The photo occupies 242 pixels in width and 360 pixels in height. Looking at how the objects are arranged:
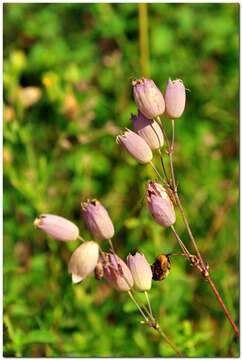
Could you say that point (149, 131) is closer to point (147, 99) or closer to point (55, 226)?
point (147, 99)

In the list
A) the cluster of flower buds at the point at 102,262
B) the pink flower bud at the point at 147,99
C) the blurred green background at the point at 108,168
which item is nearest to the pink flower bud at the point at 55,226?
the cluster of flower buds at the point at 102,262

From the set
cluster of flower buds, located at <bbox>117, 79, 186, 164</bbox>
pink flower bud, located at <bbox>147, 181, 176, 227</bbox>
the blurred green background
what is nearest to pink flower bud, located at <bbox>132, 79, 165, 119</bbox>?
cluster of flower buds, located at <bbox>117, 79, 186, 164</bbox>

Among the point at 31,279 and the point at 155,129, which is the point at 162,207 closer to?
the point at 155,129

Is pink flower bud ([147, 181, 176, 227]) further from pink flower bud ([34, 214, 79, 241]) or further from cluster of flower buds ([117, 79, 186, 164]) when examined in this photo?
pink flower bud ([34, 214, 79, 241])

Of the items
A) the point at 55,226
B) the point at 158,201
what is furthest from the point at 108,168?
the point at 158,201

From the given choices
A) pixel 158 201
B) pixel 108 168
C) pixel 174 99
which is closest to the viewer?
pixel 158 201

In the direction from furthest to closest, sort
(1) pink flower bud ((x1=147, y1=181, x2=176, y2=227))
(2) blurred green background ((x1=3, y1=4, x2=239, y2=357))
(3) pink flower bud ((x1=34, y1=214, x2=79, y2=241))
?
(2) blurred green background ((x1=3, y1=4, x2=239, y2=357)), (3) pink flower bud ((x1=34, y1=214, x2=79, y2=241)), (1) pink flower bud ((x1=147, y1=181, x2=176, y2=227))
